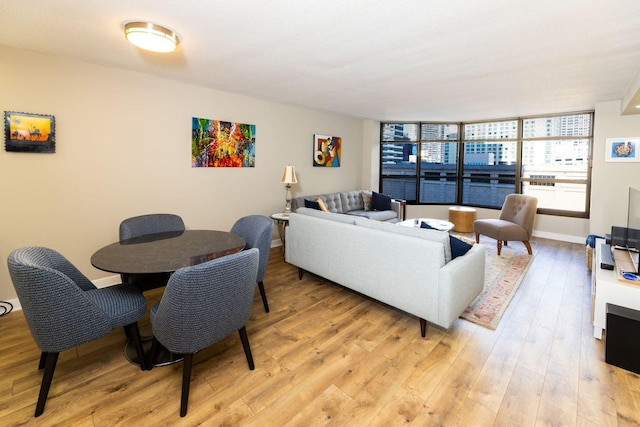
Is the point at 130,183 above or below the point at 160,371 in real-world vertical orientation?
above

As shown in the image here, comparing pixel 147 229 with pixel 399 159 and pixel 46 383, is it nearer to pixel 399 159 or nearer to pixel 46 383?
pixel 46 383

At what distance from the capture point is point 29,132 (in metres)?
2.87

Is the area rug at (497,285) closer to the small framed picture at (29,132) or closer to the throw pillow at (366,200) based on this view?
the throw pillow at (366,200)

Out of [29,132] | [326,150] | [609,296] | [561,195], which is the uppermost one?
[326,150]

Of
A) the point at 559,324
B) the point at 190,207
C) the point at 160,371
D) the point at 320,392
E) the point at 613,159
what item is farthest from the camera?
the point at 613,159

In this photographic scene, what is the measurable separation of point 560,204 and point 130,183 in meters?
6.90

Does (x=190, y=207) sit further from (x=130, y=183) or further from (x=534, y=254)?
(x=534, y=254)

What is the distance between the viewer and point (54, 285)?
159cm

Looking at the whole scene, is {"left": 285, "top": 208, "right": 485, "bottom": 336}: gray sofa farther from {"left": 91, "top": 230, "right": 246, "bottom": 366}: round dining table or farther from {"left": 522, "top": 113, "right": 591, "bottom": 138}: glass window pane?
{"left": 522, "top": 113, "right": 591, "bottom": 138}: glass window pane

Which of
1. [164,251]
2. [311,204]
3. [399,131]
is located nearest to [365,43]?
[164,251]

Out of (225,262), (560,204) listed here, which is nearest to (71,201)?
(225,262)

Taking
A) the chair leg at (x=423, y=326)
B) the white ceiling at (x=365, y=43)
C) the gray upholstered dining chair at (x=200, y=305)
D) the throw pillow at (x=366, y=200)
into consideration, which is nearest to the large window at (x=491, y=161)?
the throw pillow at (x=366, y=200)

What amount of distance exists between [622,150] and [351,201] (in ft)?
13.4

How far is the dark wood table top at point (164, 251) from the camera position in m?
1.94
